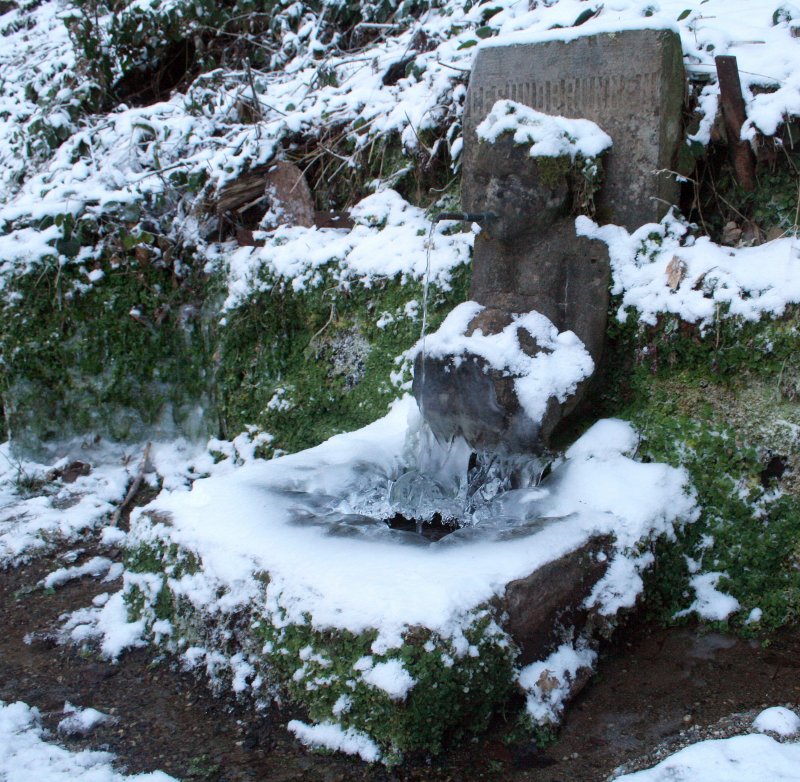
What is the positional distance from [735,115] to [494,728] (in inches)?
99.3

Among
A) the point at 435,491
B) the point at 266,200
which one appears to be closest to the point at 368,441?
the point at 435,491

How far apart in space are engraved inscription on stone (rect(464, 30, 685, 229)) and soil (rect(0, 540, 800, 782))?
1.72 metres

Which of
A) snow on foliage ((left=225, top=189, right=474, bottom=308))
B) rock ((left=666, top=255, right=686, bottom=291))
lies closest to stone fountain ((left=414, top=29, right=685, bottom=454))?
rock ((left=666, top=255, right=686, bottom=291))

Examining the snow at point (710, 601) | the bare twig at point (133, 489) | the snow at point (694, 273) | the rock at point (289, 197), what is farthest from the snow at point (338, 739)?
the rock at point (289, 197)

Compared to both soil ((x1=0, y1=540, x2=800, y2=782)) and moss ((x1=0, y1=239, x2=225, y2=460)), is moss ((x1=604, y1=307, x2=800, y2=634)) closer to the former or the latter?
soil ((x1=0, y1=540, x2=800, y2=782))

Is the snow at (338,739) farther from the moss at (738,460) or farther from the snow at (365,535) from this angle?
the moss at (738,460)

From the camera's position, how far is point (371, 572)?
89.5 inches

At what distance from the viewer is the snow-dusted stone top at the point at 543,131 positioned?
3047mm

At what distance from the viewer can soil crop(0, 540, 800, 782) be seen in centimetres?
210

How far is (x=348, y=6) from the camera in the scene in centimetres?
564

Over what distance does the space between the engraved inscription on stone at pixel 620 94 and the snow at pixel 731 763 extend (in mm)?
2013

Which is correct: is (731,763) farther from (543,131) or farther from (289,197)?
(289,197)

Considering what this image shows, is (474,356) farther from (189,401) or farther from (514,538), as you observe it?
(189,401)

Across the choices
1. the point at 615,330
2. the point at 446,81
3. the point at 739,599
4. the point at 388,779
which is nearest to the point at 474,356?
the point at 615,330
